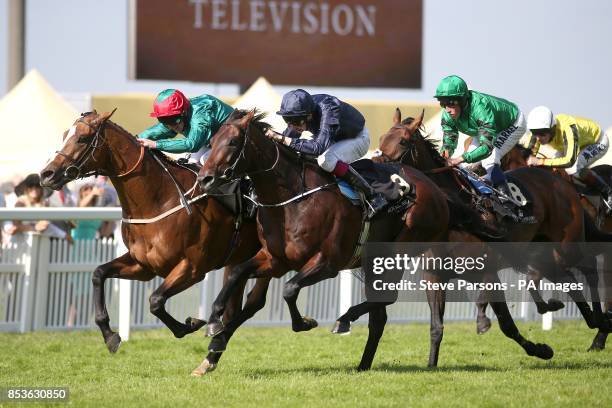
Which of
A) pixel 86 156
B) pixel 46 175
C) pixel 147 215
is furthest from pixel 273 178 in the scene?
pixel 46 175

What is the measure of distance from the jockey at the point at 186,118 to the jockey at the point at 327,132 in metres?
0.59

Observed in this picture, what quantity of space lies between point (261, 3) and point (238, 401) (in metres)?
21.9

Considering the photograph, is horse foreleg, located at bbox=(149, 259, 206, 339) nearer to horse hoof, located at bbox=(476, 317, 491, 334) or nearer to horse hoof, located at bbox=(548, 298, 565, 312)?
horse hoof, located at bbox=(548, 298, 565, 312)

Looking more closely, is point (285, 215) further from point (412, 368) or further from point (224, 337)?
point (412, 368)

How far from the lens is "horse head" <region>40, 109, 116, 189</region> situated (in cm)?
786

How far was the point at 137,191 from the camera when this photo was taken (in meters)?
8.15

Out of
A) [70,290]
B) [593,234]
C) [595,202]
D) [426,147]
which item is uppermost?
[426,147]

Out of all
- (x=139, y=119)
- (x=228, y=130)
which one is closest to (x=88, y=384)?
(x=228, y=130)

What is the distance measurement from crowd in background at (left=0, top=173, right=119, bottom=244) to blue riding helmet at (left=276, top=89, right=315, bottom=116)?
170 inches

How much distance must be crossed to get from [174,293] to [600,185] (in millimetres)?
5118

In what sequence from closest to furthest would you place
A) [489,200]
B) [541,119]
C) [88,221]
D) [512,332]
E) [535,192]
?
[512,332] < [489,200] < [535,192] < [541,119] < [88,221]

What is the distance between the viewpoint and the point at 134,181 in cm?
818

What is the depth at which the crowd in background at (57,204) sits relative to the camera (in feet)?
37.9

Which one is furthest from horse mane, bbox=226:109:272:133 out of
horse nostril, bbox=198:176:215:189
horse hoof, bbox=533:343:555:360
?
horse hoof, bbox=533:343:555:360
